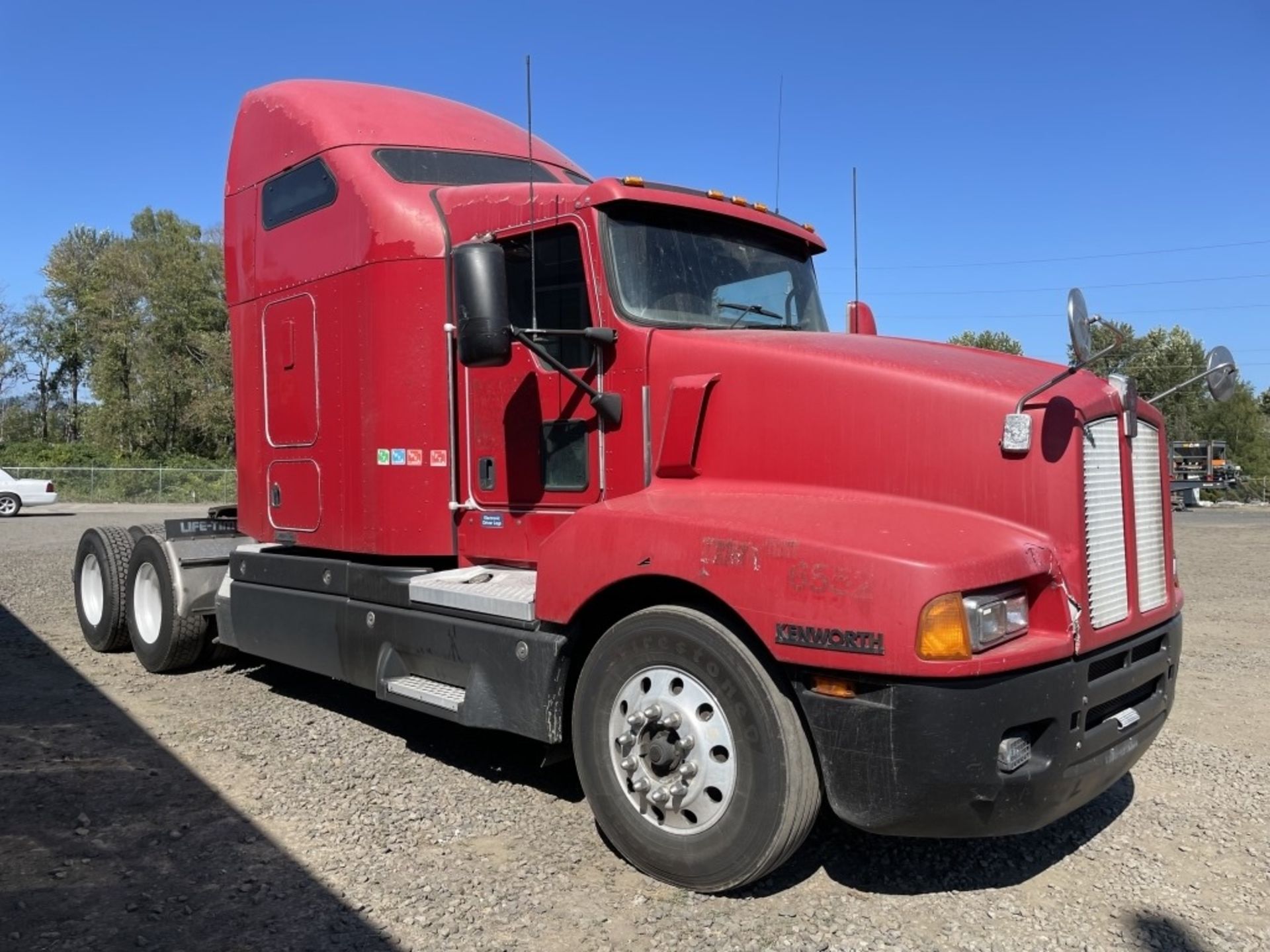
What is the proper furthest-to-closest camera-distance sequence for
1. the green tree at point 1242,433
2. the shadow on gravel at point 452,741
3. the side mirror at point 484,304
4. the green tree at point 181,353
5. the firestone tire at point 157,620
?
the green tree at point 1242,433
the green tree at point 181,353
the firestone tire at point 157,620
the shadow on gravel at point 452,741
the side mirror at point 484,304

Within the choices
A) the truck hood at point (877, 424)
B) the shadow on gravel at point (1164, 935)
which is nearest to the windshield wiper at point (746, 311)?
the truck hood at point (877, 424)

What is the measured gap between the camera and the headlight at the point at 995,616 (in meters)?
2.98

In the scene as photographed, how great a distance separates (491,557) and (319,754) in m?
1.47

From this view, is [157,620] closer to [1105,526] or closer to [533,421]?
[533,421]

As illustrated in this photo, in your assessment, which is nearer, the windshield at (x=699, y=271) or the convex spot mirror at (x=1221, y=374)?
the convex spot mirror at (x=1221, y=374)

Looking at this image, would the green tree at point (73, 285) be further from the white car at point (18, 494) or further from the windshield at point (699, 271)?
the windshield at point (699, 271)

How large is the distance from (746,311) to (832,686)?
2.07 m

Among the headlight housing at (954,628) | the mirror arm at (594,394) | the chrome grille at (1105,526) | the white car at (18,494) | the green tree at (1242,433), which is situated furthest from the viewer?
the green tree at (1242,433)

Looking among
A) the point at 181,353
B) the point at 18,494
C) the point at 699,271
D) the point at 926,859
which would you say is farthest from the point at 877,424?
the point at 181,353

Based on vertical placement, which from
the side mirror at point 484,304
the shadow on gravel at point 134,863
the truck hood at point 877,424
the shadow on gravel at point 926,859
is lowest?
the shadow on gravel at point 926,859

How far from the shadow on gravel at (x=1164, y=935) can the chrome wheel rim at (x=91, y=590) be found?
7537 millimetres

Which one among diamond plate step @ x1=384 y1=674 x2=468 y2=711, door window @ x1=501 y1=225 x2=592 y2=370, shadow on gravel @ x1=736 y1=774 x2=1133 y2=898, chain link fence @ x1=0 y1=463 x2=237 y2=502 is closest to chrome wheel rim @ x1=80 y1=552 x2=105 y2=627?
diamond plate step @ x1=384 y1=674 x2=468 y2=711

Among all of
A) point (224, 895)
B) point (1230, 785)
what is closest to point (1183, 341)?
point (1230, 785)

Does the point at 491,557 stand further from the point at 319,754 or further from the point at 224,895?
the point at 224,895
